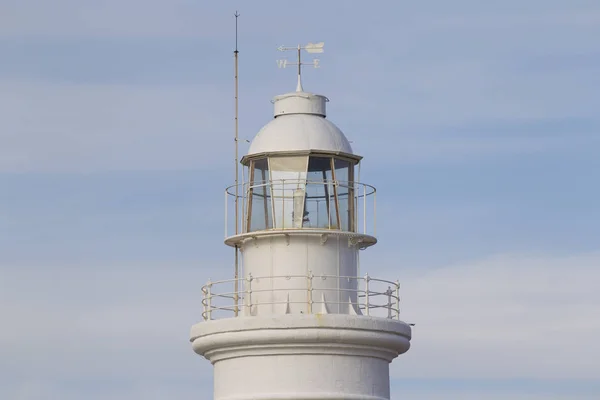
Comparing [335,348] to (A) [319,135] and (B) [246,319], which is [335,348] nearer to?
(B) [246,319]

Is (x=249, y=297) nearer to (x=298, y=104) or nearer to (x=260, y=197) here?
(x=260, y=197)

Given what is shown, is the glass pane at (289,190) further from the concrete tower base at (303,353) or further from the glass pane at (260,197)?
the concrete tower base at (303,353)

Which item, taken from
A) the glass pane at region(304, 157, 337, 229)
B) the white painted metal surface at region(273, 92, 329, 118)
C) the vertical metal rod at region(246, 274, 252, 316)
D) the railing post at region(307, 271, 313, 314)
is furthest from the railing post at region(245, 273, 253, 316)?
the white painted metal surface at region(273, 92, 329, 118)

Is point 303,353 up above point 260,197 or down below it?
below

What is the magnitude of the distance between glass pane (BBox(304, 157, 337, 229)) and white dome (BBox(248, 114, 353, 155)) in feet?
1.02

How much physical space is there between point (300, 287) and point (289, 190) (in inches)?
70.5

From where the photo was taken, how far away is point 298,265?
2841 centimetres

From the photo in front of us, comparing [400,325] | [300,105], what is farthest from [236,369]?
[300,105]

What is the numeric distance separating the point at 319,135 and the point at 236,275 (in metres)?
2.99

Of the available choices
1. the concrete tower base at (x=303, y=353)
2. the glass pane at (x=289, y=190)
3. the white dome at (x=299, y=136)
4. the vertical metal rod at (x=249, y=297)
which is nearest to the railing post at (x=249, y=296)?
the vertical metal rod at (x=249, y=297)

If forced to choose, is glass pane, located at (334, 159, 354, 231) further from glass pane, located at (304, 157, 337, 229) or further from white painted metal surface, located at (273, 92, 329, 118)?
white painted metal surface, located at (273, 92, 329, 118)

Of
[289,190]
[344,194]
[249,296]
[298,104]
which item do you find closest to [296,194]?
[289,190]

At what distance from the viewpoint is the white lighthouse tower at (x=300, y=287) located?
2764 cm

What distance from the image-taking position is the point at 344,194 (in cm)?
2911
